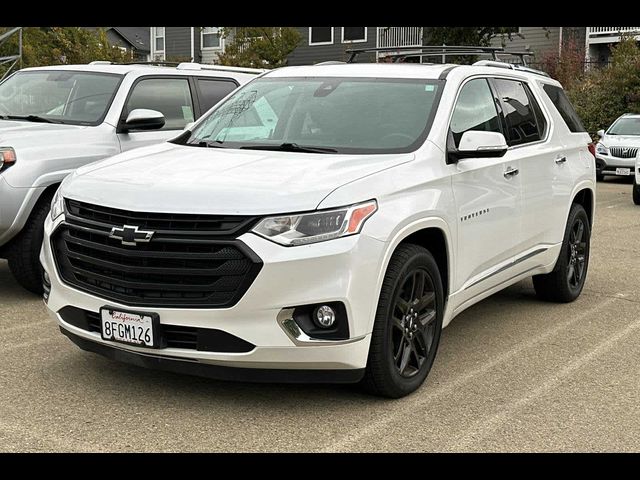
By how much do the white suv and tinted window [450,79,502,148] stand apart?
0.6 inches

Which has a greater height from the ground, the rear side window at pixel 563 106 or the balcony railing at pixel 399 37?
the balcony railing at pixel 399 37

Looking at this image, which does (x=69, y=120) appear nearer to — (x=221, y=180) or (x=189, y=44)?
(x=221, y=180)

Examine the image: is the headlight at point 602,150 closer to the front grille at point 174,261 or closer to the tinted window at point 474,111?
the tinted window at point 474,111

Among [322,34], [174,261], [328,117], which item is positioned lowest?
[174,261]

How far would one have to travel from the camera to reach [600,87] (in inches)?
999

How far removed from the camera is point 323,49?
32531 millimetres

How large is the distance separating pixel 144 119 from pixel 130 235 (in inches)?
118

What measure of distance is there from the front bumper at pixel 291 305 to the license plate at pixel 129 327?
3 centimetres

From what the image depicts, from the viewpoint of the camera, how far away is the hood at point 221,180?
4.08 meters

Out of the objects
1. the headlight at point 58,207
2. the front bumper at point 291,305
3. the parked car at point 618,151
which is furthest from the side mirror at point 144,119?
the parked car at point 618,151

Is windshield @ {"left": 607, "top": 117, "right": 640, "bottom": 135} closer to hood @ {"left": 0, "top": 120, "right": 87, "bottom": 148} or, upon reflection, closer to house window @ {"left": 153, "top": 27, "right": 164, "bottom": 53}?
hood @ {"left": 0, "top": 120, "right": 87, "bottom": 148}

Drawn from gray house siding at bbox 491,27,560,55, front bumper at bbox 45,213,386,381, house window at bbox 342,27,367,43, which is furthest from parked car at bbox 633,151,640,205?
house window at bbox 342,27,367,43

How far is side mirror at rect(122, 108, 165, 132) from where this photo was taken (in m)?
6.93

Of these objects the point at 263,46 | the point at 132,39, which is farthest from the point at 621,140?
the point at 132,39
